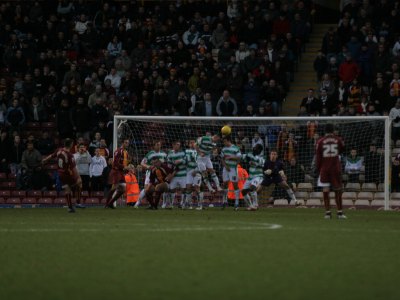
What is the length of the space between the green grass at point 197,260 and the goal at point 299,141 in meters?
8.69

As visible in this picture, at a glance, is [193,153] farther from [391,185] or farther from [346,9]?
[346,9]

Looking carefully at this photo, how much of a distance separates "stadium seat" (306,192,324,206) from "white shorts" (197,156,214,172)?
10.3 feet

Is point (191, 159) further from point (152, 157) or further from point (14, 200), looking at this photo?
point (14, 200)

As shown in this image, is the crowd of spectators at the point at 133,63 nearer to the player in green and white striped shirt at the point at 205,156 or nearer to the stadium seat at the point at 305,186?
the stadium seat at the point at 305,186

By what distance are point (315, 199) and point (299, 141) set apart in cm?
165

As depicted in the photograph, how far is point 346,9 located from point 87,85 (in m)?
8.47

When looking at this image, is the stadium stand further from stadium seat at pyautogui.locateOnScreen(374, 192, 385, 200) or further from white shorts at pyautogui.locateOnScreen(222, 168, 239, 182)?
white shorts at pyautogui.locateOnScreen(222, 168, 239, 182)

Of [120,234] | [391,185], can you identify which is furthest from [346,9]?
[120,234]

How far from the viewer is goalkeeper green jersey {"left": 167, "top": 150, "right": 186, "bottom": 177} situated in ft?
84.6

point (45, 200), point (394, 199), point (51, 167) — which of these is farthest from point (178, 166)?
point (51, 167)

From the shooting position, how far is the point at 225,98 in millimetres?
29453

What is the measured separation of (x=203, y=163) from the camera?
26.1 m

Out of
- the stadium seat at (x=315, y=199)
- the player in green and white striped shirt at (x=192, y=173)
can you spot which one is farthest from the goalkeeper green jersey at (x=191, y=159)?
the stadium seat at (x=315, y=199)

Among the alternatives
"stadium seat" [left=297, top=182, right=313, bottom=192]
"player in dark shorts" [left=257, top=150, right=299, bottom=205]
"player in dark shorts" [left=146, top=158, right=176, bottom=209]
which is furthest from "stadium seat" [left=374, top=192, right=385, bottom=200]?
"player in dark shorts" [left=146, top=158, right=176, bottom=209]
